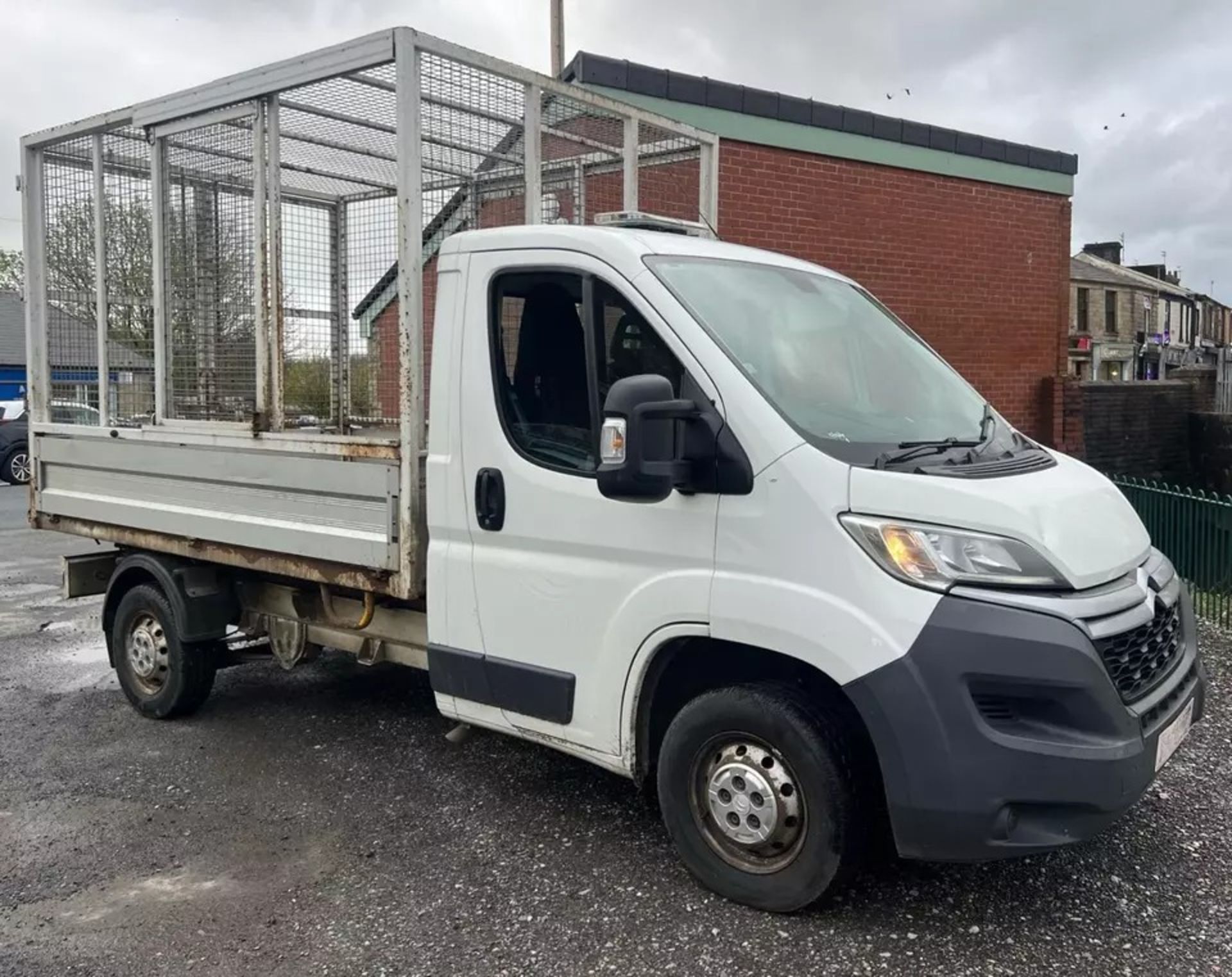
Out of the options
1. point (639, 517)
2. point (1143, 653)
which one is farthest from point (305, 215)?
point (1143, 653)

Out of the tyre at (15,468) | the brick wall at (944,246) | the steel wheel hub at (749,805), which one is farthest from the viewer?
the tyre at (15,468)

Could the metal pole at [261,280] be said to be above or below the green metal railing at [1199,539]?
above

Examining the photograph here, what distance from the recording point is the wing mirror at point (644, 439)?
10.8 ft

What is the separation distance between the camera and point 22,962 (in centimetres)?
341

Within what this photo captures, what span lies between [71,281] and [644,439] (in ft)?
15.0

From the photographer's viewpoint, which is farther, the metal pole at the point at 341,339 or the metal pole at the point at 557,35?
the metal pole at the point at 557,35

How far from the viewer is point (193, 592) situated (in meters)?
5.56

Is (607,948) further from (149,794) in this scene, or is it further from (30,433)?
(30,433)

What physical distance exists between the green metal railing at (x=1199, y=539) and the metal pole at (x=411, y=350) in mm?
5277

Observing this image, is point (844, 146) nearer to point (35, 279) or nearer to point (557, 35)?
point (35, 279)

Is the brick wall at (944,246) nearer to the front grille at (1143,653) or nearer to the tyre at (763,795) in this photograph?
the front grille at (1143,653)

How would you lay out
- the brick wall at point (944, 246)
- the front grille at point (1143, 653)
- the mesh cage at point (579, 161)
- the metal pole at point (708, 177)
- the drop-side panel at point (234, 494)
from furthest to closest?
the brick wall at point (944, 246) → the metal pole at point (708, 177) → the mesh cage at point (579, 161) → the drop-side panel at point (234, 494) → the front grille at point (1143, 653)

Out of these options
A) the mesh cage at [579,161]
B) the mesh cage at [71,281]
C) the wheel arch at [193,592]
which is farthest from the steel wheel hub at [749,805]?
the mesh cage at [71,281]

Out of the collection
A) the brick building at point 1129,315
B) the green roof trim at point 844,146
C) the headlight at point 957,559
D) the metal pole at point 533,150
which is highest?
the brick building at point 1129,315
